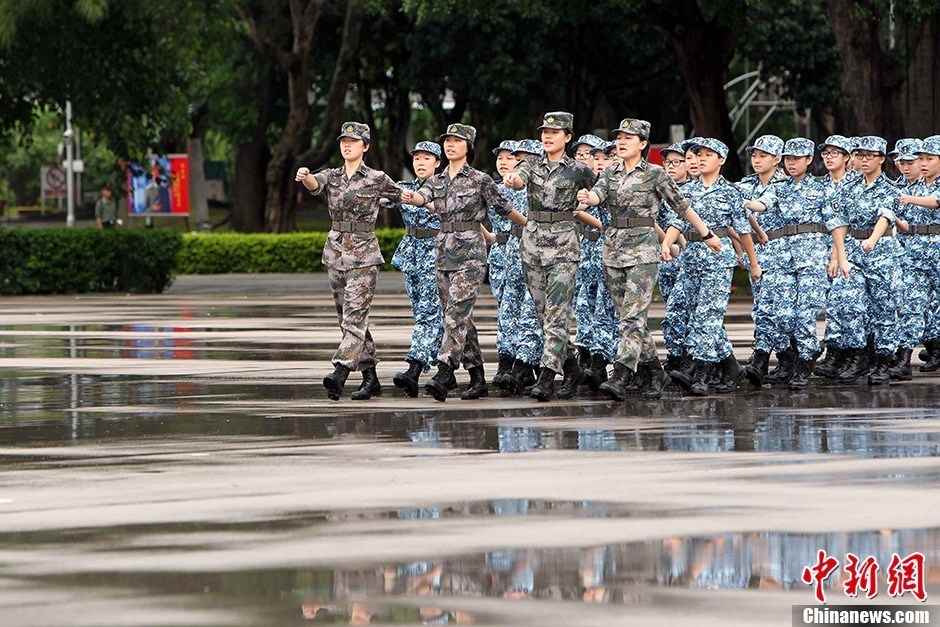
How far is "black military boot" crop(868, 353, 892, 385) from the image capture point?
723 inches

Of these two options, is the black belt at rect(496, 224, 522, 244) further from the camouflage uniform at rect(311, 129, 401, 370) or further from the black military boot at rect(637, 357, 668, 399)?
the black military boot at rect(637, 357, 668, 399)

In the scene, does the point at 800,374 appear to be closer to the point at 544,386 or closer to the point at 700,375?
the point at 700,375

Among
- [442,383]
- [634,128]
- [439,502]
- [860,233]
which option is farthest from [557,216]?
[439,502]

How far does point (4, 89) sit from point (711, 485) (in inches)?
1134

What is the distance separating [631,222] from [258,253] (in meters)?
32.7

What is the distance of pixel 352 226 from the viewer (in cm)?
1717

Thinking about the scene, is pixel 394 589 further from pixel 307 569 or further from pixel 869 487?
pixel 869 487

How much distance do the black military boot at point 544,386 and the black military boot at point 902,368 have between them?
10.5ft

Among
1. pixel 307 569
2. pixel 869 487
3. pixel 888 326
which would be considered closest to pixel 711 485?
pixel 869 487

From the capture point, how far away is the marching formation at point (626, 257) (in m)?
16.9

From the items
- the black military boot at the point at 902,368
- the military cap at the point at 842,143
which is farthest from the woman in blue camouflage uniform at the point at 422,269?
the black military boot at the point at 902,368

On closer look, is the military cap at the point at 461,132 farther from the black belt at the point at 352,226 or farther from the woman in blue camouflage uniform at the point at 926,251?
the woman in blue camouflage uniform at the point at 926,251

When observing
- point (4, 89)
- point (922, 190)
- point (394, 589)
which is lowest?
point (394, 589)

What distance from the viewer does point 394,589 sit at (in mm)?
9023
